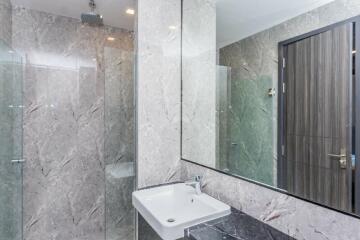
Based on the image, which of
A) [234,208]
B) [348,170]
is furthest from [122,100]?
[348,170]

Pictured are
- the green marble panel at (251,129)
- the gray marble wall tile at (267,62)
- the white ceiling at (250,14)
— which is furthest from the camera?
the green marble panel at (251,129)

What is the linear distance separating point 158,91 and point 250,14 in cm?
90

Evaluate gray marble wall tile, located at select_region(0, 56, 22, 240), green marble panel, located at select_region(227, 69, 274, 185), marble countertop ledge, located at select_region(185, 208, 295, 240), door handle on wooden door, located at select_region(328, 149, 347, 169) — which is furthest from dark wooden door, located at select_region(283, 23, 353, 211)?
gray marble wall tile, located at select_region(0, 56, 22, 240)

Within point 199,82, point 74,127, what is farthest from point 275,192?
point 74,127

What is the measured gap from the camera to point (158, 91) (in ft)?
6.16

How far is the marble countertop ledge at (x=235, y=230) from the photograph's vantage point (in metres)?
1.10

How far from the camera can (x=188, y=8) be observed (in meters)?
1.93

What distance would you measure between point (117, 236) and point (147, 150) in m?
1.25

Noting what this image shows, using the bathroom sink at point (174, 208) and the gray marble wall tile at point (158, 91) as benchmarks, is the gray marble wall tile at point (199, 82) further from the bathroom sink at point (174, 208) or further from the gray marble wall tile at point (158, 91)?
the bathroom sink at point (174, 208)

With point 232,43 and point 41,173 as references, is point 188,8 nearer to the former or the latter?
point 232,43

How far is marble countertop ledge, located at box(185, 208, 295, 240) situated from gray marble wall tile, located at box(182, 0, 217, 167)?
0.46 m

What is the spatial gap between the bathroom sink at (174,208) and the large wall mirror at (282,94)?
0.25 meters

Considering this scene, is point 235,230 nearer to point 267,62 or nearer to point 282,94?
point 282,94

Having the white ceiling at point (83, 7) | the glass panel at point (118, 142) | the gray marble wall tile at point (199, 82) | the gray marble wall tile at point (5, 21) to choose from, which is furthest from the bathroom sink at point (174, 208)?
the gray marble wall tile at point (5, 21)
